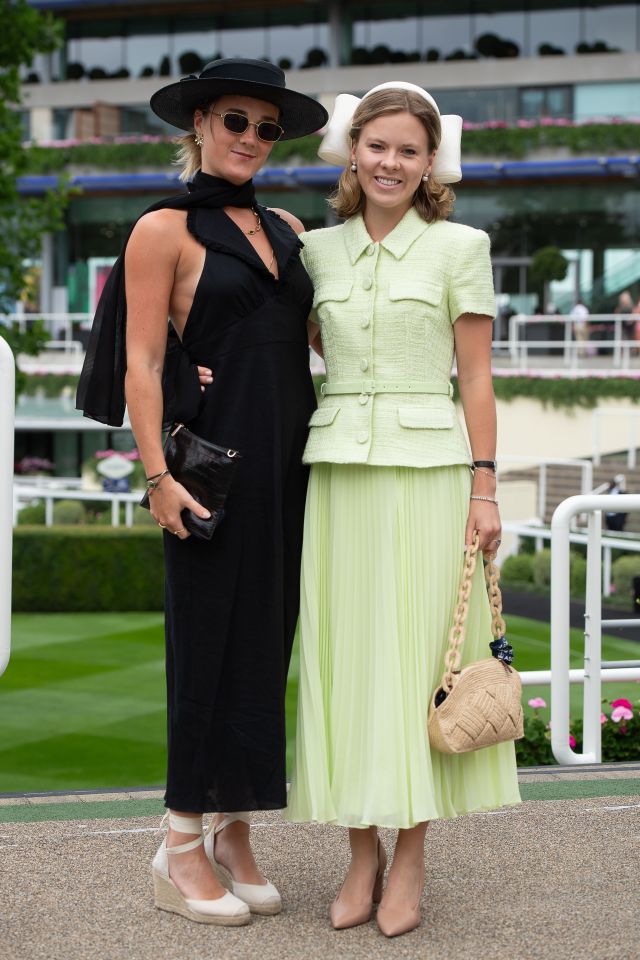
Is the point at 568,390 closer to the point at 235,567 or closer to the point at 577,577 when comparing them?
the point at 577,577

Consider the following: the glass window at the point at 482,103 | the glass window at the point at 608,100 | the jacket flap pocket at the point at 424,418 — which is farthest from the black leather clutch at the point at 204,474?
the glass window at the point at 608,100

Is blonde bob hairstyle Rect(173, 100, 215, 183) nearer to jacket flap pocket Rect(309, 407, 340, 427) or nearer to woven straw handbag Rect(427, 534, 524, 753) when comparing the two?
jacket flap pocket Rect(309, 407, 340, 427)

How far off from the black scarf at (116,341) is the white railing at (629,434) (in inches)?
660

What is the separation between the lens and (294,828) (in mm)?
4121

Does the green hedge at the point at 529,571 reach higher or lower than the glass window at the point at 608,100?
lower

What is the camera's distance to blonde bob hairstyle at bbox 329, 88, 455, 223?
3338 millimetres

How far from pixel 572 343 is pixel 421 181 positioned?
2057 cm

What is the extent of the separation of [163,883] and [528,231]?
3108 cm

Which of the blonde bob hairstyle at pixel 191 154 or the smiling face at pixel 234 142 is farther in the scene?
the blonde bob hairstyle at pixel 191 154

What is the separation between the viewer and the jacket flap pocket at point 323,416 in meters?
3.40

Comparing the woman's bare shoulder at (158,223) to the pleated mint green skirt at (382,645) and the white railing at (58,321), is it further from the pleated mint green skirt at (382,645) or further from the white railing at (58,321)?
the white railing at (58,321)

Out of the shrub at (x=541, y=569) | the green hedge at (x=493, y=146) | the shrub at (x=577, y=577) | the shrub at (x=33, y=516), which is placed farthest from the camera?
the green hedge at (x=493, y=146)

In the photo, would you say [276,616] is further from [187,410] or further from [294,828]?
[294,828]

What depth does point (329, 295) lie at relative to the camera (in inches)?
135
